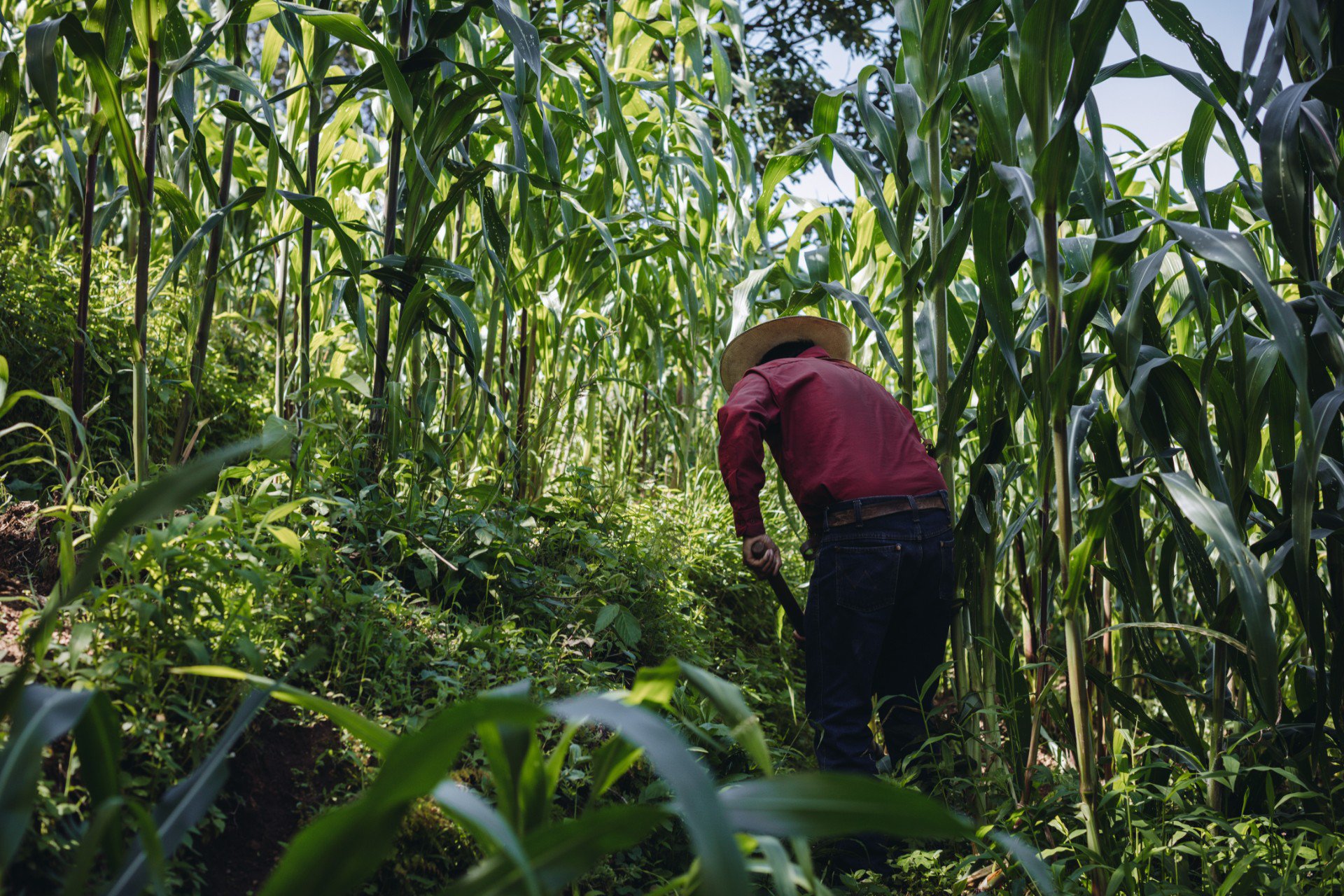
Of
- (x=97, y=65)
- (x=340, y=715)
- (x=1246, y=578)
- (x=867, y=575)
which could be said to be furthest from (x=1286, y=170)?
(x=97, y=65)

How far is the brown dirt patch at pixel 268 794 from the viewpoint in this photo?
1.30 m

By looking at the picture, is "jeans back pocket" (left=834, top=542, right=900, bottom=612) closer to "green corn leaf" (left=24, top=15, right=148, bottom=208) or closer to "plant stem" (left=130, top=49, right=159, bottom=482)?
"plant stem" (left=130, top=49, right=159, bottom=482)

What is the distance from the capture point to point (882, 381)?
304 cm

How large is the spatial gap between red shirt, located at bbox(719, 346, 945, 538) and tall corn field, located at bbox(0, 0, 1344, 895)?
0.15m

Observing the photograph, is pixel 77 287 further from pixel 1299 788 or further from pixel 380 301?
pixel 1299 788

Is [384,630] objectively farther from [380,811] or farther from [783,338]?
[783,338]

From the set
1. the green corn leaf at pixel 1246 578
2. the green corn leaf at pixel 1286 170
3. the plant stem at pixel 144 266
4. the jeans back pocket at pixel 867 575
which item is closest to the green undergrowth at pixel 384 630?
the plant stem at pixel 144 266

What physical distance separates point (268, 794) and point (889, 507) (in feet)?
4.63

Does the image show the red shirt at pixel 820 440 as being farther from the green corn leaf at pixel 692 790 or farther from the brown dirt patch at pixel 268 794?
the green corn leaf at pixel 692 790

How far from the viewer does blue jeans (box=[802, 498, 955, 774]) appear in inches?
81.0

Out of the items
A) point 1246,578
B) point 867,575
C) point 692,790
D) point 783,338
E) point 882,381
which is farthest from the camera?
point 882,381

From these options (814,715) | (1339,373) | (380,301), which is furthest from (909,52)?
(814,715)

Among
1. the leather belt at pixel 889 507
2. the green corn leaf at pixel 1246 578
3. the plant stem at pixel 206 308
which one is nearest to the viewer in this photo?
the green corn leaf at pixel 1246 578

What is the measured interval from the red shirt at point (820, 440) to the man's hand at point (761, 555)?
25 millimetres
